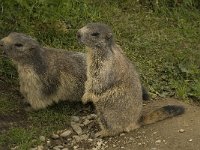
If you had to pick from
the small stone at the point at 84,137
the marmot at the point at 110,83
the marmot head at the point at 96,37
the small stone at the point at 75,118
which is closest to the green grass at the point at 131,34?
the small stone at the point at 75,118

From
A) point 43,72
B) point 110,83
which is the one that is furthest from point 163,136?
point 43,72

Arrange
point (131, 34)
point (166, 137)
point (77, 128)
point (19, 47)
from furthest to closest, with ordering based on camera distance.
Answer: point (131, 34) < point (19, 47) < point (77, 128) < point (166, 137)

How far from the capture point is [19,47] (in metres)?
6.89

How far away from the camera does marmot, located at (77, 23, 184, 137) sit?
6.40 metres

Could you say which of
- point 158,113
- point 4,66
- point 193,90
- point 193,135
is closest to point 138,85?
point 158,113

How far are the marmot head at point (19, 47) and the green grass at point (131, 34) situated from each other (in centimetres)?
53

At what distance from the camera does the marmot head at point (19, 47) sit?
6.88m

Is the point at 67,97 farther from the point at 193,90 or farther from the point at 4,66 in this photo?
the point at 193,90

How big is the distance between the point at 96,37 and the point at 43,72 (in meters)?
0.95

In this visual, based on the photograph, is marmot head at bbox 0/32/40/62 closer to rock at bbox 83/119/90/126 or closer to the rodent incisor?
the rodent incisor

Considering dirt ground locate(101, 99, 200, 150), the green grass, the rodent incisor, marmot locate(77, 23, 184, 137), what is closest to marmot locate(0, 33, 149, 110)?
the rodent incisor

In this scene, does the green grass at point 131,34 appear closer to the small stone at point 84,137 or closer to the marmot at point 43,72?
the marmot at point 43,72

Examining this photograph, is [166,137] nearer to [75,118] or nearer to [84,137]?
[84,137]

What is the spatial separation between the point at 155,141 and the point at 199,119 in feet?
2.54
